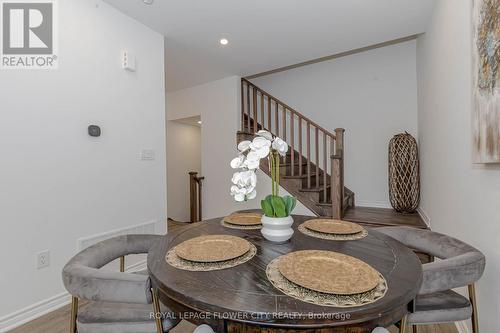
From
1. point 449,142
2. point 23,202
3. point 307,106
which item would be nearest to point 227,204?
point 307,106

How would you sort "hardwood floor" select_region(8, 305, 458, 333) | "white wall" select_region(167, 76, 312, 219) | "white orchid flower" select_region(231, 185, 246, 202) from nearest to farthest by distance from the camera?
"white orchid flower" select_region(231, 185, 246, 202) → "hardwood floor" select_region(8, 305, 458, 333) → "white wall" select_region(167, 76, 312, 219)

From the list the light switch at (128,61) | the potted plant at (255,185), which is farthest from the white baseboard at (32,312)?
the light switch at (128,61)

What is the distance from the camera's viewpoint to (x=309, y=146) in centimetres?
351

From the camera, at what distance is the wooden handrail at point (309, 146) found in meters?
3.11

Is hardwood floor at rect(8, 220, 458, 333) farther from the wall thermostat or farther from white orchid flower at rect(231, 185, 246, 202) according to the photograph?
the wall thermostat

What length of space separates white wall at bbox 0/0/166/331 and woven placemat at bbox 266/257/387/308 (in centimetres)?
193

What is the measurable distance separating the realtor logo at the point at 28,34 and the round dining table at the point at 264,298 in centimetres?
182

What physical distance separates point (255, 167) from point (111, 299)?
2.60ft

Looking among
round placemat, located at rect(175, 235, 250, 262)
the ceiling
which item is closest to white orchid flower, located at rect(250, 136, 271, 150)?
round placemat, located at rect(175, 235, 250, 262)

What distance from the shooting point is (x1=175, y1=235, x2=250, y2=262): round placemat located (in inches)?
39.1

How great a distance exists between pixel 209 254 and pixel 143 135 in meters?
1.95

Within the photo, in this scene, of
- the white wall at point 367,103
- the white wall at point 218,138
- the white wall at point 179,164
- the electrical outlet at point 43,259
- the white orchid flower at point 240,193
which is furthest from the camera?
the white wall at point 179,164

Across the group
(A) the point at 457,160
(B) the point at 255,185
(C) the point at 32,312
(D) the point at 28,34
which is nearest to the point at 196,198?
(C) the point at 32,312

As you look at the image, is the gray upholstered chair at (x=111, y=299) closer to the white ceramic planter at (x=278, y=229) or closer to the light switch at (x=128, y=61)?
the white ceramic planter at (x=278, y=229)
